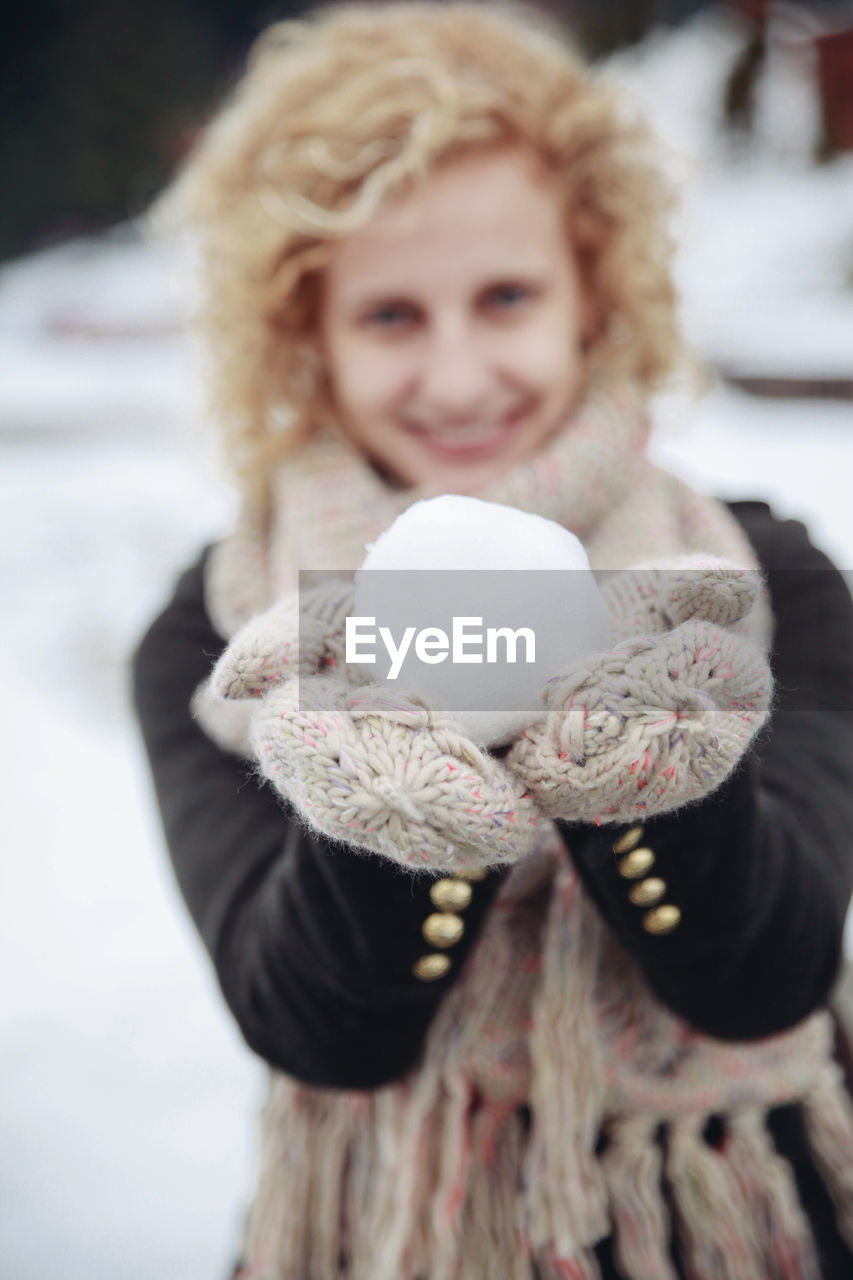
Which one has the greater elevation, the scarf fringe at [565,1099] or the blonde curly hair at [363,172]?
the blonde curly hair at [363,172]

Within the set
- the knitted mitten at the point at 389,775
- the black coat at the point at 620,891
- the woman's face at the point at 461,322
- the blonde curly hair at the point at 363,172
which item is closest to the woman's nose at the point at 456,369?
the woman's face at the point at 461,322

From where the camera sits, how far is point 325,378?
882 millimetres

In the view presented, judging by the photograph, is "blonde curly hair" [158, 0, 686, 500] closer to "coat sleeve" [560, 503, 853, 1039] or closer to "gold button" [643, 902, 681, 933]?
"coat sleeve" [560, 503, 853, 1039]

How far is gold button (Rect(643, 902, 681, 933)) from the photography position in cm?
50

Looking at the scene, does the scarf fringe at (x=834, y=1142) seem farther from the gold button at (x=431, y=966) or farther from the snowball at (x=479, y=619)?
the snowball at (x=479, y=619)

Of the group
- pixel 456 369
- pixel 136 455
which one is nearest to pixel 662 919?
pixel 456 369

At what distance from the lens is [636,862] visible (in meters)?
0.47

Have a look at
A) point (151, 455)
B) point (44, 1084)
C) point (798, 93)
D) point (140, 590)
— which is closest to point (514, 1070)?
point (44, 1084)

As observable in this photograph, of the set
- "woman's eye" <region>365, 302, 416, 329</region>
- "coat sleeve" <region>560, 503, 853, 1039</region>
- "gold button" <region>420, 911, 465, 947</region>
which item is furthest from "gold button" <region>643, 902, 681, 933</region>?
"woman's eye" <region>365, 302, 416, 329</region>

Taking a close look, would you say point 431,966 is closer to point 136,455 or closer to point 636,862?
point 636,862

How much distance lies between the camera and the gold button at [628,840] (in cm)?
45

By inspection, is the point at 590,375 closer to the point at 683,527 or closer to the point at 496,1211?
the point at 683,527

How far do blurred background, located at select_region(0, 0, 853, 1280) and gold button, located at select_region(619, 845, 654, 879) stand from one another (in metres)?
0.68

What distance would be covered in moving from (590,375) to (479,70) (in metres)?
0.27
